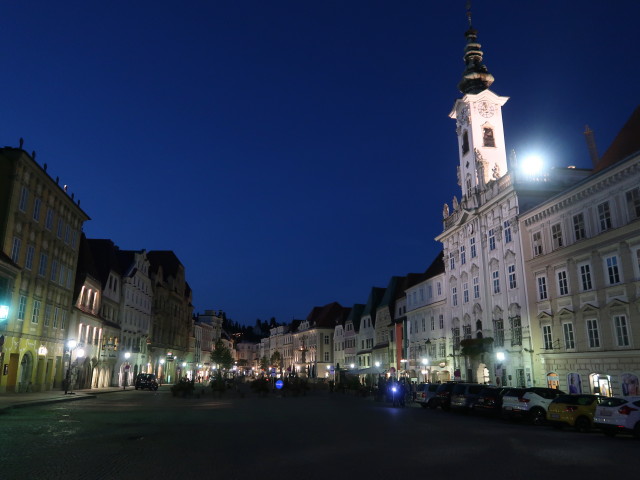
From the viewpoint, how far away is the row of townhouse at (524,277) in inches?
1235

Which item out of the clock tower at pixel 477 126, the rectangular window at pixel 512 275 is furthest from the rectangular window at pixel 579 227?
the clock tower at pixel 477 126

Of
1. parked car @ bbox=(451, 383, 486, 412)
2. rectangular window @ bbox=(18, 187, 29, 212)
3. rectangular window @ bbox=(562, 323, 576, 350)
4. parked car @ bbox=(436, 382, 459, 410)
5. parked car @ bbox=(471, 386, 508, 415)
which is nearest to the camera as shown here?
parked car @ bbox=(471, 386, 508, 415)

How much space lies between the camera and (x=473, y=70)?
57.9m

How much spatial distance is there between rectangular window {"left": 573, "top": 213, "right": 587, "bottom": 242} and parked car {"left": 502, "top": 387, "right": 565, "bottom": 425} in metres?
14.1

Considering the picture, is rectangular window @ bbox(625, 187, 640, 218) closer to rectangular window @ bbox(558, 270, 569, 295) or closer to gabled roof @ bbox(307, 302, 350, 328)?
rectangular window @ bbox(558, 270, 569, 295)

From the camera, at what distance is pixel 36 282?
39.7 meters

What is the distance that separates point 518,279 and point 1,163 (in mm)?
38301

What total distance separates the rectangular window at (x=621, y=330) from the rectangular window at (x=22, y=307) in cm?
3868

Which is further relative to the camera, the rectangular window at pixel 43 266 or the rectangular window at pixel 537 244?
the rectangular window at pixel 43 266

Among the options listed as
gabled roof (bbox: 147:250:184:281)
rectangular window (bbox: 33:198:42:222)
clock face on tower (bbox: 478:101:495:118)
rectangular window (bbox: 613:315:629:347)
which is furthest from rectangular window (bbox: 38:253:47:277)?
gabled roof (bbox: 147:250:184:281)

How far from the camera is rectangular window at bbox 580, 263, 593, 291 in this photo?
3378 centimetres

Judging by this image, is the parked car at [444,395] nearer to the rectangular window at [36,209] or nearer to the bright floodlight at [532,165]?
the bright floodlight at [532,165]

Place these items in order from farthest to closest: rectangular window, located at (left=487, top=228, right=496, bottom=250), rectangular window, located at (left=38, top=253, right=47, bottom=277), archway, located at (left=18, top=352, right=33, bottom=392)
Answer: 1. rectangular window, located at (left=487, top=228, right=496, bottom=250)
2. rectangular window, located at (left=38, top=253, right=47, bottom=277)
3. archway, located at (left=18, top=352, right=33, bottom=392)

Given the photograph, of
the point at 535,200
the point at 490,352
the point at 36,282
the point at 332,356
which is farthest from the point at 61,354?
the point at 332,356
